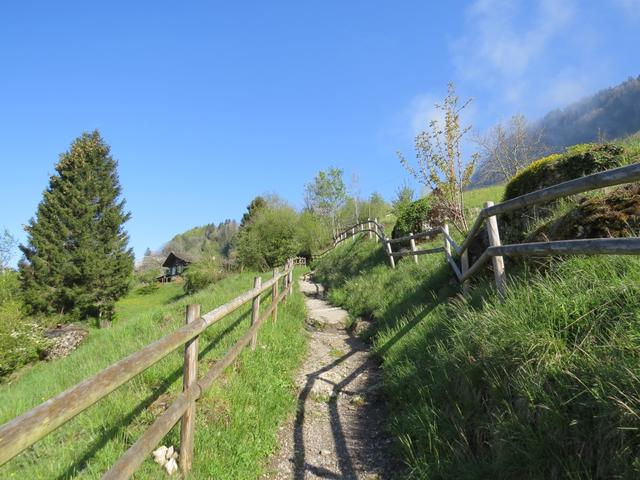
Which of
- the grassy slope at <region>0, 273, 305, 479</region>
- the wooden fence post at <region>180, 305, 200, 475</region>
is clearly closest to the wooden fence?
the grassy slope at <region>0, 273, 305, 479</region>

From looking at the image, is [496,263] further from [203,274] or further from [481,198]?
[203,274]

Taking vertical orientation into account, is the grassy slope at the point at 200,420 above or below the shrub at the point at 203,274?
below

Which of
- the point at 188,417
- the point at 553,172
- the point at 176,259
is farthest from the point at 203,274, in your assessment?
the point at 176,259

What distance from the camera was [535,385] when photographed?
2.44m

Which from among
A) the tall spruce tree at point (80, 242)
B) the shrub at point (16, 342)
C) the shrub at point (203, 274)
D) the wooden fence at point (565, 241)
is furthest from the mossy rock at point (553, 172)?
the tall spruce tree at point (80, 242)

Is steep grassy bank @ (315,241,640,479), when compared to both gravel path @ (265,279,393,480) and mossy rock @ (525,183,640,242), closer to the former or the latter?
gravel path @ (265,279,393,480)

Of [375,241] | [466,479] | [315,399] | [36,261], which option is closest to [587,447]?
[466,479]

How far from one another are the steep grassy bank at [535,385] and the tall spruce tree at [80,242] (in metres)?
32.5

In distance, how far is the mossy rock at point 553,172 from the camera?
546 cm

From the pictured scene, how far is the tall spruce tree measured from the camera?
29.0m

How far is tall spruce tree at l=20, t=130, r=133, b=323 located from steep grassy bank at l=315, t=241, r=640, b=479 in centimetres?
3255

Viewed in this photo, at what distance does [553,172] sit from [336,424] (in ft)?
16.7

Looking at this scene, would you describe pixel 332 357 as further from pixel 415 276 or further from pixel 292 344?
pixel 415 276

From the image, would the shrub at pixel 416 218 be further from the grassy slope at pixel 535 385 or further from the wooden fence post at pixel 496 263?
the grassy slope at pixel 535 385
